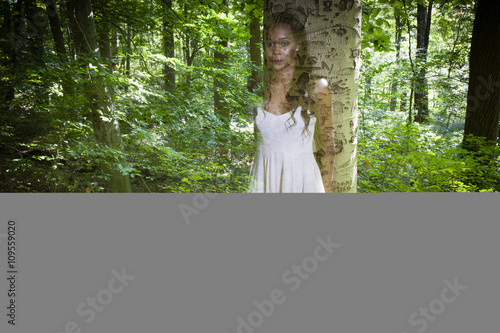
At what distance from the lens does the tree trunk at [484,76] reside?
→ 2994 millimetres

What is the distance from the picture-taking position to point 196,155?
285 centimetres

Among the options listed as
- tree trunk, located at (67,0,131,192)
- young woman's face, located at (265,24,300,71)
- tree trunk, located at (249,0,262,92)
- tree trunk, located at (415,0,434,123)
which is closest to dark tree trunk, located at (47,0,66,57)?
tree trunk, located at (67,0,131,192)

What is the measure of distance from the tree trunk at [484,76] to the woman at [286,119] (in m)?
A: 2.38

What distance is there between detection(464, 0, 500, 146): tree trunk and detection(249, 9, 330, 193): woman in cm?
238

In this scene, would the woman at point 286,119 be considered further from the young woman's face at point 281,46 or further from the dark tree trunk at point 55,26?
the dark tree trunk at point 55,26

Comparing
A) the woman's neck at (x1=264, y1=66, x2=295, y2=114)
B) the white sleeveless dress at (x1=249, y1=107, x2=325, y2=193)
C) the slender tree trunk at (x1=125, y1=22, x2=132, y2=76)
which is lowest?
the white sleeveless dress at (x1=249, y1=107, x2=325, y2=193)

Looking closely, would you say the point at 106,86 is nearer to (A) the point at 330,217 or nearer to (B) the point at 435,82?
(A) the point at 330,217

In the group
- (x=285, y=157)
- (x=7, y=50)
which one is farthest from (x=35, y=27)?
(x=285, y=157)

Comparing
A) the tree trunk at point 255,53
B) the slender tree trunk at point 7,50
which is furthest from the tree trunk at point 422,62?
the slender tree trunk at point 7,50

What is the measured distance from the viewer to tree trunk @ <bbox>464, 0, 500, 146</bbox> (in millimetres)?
2994

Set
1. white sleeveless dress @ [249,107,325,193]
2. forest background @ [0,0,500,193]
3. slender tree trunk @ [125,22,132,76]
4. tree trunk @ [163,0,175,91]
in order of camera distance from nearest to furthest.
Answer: white sleeveless dress @ [249,107,325,193], forest background @ [0,0,500,193], slender tree trunk @ [125,22,132,76], tree trunk @ [163,0,175,91]

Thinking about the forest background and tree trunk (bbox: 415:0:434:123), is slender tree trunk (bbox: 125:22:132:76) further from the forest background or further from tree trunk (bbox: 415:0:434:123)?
tree trunk (bbox: 415:0:434:123)

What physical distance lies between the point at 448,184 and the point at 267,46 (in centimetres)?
198

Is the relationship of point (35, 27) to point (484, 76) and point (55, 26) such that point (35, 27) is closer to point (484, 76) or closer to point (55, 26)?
point (55, 26)
